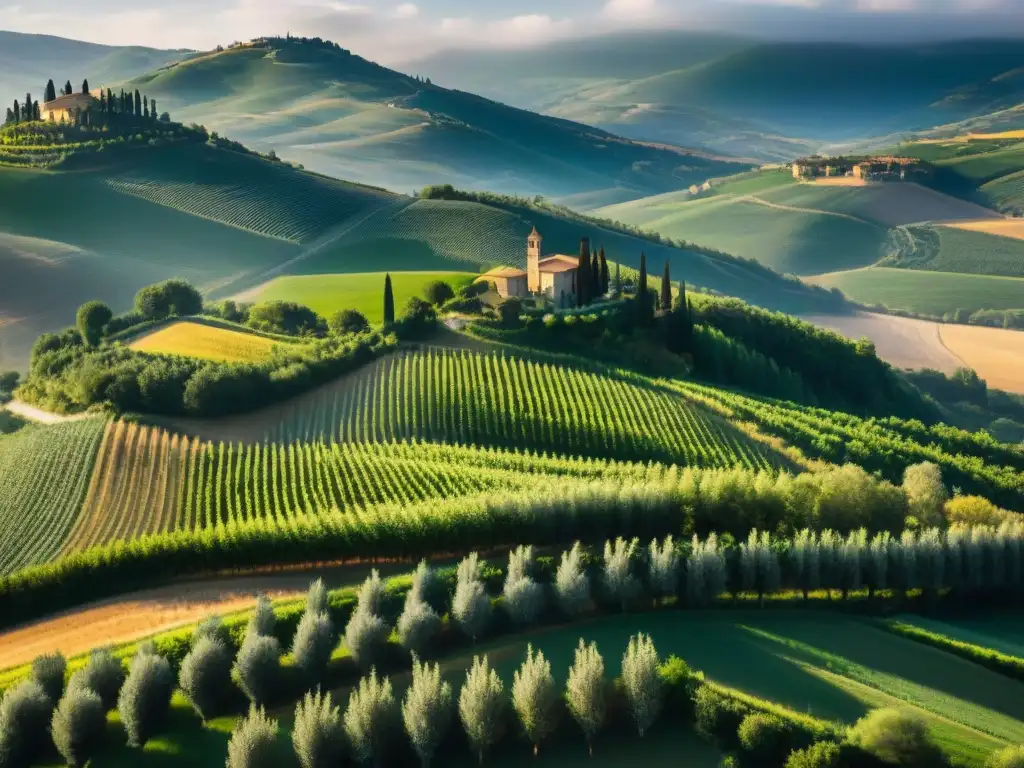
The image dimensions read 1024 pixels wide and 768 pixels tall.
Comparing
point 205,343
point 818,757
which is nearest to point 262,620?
point 818,757

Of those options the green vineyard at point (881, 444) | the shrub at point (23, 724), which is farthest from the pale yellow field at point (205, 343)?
the shrub at point (23, 724)

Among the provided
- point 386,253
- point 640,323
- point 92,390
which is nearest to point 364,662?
point 92,390

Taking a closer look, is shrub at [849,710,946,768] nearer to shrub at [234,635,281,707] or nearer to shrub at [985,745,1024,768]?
shrub at [985,745,1024,768]

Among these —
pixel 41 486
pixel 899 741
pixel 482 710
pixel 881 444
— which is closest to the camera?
pixel 899 741

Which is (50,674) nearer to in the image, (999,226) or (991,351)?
(991,351)

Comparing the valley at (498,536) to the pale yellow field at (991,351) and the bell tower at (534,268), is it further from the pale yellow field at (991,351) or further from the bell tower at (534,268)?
the pale yellow field at (991,351)

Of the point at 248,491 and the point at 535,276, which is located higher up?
the point at 535,276

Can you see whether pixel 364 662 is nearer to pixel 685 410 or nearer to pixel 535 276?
pixel 685 410
